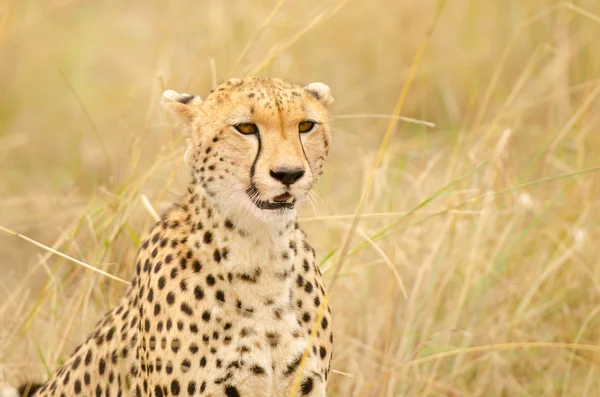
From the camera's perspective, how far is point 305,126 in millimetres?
3152

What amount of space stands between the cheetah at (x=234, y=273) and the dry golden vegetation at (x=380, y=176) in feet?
0.76

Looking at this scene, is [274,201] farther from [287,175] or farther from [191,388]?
[191,388]

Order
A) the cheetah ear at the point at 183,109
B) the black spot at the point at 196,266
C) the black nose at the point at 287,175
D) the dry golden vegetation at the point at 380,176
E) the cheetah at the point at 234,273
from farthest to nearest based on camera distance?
the dry golden vegetation at the point at 380,176
the cheetah ear at the point at 183,109
the black spot at the point at 196,266
the cheetah at the point at 234,273
the black nose at the point at 287,175

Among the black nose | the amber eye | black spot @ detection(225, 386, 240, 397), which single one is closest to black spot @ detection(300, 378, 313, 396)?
black spot @ detection(225, 386, 240, 397)

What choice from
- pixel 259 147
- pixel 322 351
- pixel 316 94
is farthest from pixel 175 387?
pixel 316 94

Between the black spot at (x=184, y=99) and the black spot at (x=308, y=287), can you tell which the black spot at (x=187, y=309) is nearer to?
the black spot at (x=308, y=287)

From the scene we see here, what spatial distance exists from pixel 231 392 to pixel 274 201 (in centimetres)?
50

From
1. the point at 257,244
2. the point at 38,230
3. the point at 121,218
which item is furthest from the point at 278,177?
the point at 38,230

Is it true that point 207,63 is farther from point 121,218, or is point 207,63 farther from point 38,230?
point 121,218

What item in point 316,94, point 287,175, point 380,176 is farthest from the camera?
point 380,176

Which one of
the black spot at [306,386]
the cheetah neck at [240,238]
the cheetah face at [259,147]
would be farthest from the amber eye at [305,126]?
the black spot at [306,386]

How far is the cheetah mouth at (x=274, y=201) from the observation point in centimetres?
303

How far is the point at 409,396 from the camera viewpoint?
3.96m

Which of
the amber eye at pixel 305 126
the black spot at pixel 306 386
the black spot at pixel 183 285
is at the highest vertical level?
the amber eye at pixel 305 126
